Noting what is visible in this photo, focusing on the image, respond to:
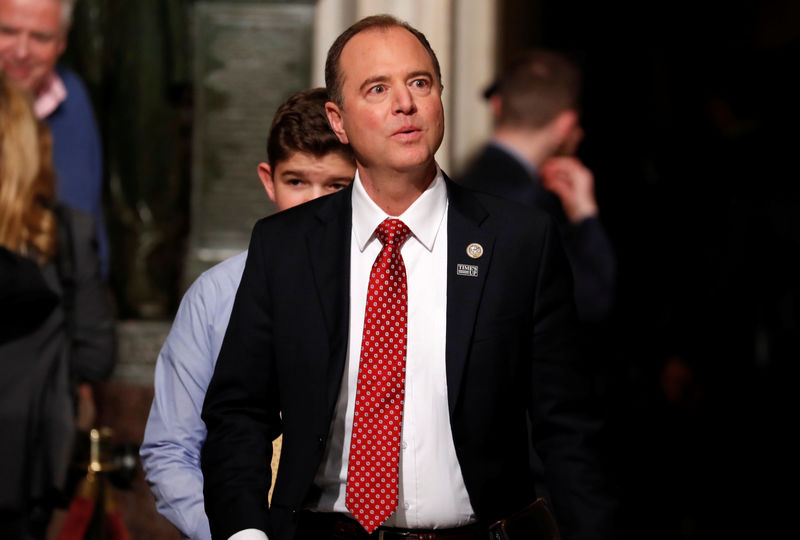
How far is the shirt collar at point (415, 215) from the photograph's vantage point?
2.10 m

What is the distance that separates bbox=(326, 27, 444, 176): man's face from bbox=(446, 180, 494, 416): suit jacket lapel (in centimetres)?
11

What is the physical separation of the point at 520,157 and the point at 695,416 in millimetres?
1572

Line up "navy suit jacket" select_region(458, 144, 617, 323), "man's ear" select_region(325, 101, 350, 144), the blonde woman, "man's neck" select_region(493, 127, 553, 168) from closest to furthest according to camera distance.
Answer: "man's ear" select_region(325, 101, 350, 144)
the blonde woman
"navy suit jacket" select_region(458, 144, 617, 323)
"man's neck" select_region(493, 127, 553, 168)

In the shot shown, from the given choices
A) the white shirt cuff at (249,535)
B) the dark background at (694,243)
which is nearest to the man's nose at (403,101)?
the white shirt cuff at (249,535)

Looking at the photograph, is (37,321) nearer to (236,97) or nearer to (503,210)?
(236,97)

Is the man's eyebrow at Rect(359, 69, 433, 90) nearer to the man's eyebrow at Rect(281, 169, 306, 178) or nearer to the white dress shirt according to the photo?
the white dress shirt

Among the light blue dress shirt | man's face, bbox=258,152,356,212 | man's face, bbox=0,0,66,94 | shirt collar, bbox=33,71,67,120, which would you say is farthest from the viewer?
shirt collar, bbox=33,71,67,120

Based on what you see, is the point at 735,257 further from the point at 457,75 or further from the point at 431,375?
the point at 431,375

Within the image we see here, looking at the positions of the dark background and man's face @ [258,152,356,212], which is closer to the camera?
man's face @ [258,152,356,212]

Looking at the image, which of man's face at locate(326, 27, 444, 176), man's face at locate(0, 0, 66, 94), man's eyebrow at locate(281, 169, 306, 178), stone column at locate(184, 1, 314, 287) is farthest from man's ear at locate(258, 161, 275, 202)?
man's face at locate(0, 0, 66, 94)

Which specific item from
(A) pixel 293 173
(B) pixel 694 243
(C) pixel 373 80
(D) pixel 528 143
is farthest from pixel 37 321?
(B) pixel 694 243

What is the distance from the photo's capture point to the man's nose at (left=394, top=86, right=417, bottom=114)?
201 centimetres

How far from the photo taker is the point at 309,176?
2592 mm

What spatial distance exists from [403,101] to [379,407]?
471 millimetres
